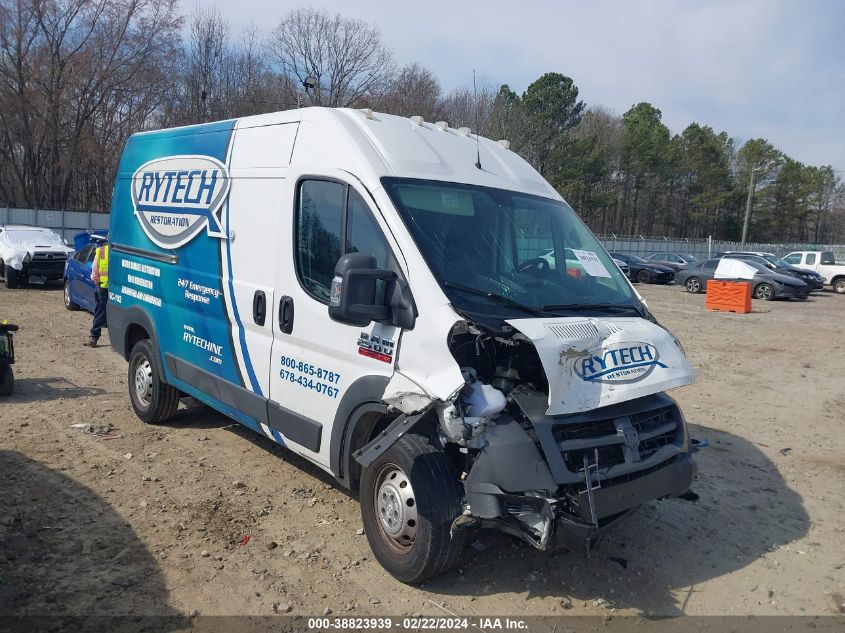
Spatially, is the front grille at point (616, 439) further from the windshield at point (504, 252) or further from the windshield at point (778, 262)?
the windshield at point (778, 262)

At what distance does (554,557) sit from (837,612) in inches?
64.1

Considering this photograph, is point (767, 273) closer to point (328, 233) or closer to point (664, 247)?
point (328, 233)

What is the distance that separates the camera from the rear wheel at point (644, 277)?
30922 millimetres

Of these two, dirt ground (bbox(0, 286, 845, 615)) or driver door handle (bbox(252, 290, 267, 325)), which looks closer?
dirt ground (bbox(0, 286, 845, 615))

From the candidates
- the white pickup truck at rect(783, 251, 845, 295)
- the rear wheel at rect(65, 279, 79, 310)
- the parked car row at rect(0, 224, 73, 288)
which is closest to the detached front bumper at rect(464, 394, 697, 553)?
the rear wheel at rect(65, 279, 79, 310)

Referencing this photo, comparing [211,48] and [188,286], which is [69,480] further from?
[211,48]

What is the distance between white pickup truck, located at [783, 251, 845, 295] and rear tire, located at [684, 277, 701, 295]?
212 inches

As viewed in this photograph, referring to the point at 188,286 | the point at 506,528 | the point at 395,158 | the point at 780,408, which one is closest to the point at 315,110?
the point at 395,158

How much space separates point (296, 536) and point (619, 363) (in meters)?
2.40

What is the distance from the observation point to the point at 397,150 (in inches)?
168

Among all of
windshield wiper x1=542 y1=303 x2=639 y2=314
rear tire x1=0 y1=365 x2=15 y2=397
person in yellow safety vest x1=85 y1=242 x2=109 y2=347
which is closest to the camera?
windshield wiper x1=542 y1=303 x2=639 y2=314

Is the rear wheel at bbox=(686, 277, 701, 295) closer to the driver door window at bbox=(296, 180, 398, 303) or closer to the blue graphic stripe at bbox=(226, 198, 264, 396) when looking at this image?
the blue graphic stripe at bbox=(226, 198, 264, 396)

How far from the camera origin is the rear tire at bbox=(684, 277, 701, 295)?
85.4 ft

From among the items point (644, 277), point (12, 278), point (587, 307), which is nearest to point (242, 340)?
point (587, 307)
